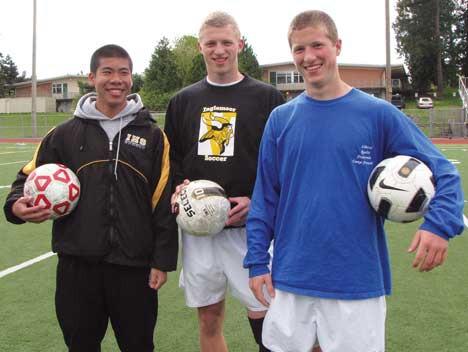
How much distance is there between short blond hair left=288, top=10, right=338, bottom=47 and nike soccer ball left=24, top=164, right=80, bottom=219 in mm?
1362

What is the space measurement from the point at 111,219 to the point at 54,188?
34 centimetres

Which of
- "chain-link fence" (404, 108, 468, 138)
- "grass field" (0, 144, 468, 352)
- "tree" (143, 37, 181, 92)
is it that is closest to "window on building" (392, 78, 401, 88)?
"tree" (143, 37, 181, 92)

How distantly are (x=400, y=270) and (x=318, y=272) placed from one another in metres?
3.35

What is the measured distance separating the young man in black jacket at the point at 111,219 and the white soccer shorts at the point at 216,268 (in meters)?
A: 0.24

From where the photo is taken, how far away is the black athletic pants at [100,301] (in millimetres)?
2885

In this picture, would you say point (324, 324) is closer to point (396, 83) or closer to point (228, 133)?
point (228, 133)

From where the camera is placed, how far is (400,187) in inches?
87.7

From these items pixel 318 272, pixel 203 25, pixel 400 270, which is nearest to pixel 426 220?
pixel 318 272

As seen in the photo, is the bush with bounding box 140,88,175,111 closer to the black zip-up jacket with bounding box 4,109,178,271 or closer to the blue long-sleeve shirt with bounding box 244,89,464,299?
the black zip-up jacket with bounding box 4,109,178,271

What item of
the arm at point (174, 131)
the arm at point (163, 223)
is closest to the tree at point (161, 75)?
the arm at point (174, 131)

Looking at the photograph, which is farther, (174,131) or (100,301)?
(174,131)

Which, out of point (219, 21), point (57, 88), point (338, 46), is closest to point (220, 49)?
point (219, 21)

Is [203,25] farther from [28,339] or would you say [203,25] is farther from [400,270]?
[400,270]

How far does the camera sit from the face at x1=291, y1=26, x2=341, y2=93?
235 centimetres
